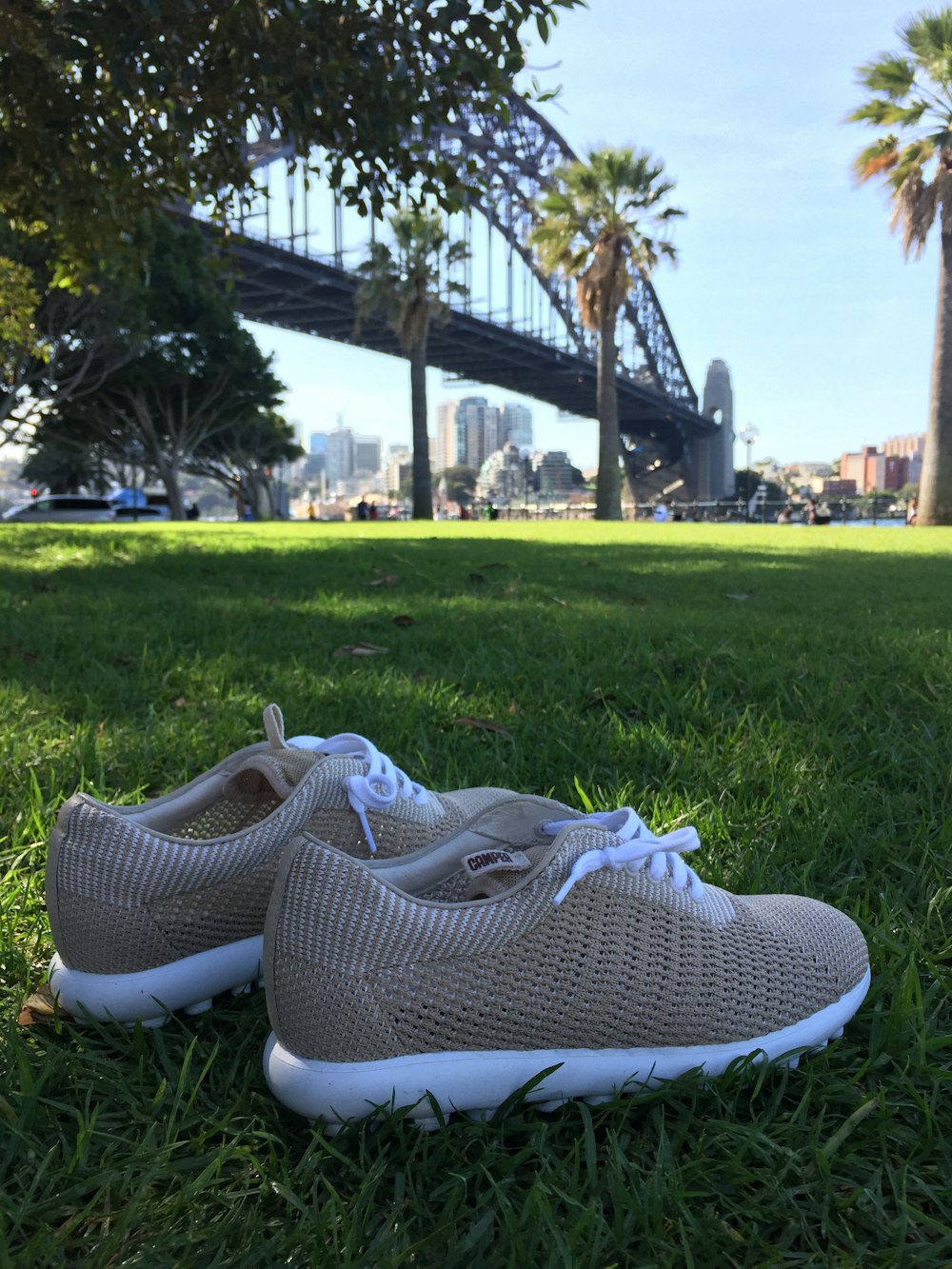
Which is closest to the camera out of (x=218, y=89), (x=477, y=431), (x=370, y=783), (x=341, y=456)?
(x=370, y=783)

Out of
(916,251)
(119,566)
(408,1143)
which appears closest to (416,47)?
(119,566)

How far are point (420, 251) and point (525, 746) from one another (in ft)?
95.2

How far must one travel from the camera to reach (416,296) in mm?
28531

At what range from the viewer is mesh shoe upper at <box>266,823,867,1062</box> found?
87cm

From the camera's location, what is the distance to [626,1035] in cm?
91

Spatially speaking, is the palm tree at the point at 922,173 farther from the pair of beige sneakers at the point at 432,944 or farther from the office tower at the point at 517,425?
the office tower at the point at 517,425

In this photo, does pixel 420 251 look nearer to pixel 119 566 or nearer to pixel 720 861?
pixel 119 566

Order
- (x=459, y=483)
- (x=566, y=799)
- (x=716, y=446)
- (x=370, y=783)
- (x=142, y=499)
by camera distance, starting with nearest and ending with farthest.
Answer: (x=370, y=783), (x=566, y=799), (x=142, y=499), (x=716, y=446), (x=459, y=483)

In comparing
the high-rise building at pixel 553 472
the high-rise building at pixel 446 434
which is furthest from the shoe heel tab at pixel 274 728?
the high-rise building at pixel 446 434

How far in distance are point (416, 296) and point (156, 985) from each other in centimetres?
2985

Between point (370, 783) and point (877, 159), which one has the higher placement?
point (877, 159)

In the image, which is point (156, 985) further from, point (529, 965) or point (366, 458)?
point (366, 458)

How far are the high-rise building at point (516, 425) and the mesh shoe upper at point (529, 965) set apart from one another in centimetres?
13203

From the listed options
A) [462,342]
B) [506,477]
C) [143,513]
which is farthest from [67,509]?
[506,477]
